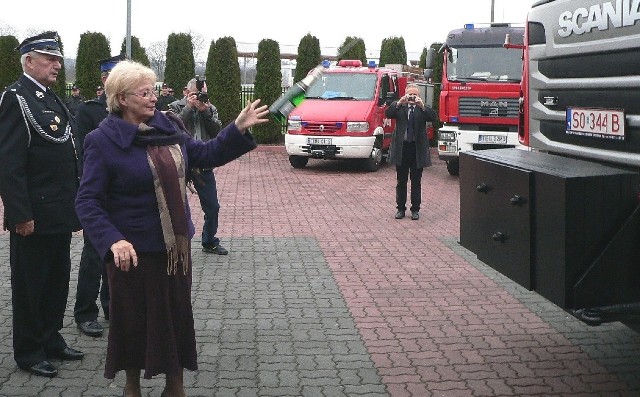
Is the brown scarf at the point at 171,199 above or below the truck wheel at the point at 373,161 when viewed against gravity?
above

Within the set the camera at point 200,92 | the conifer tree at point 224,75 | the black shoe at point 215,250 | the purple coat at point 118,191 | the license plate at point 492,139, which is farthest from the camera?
the conifer tree at point 224,75

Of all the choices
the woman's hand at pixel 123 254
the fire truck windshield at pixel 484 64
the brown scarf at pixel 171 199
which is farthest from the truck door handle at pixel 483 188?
the fire truck windshield at pixel 484 64

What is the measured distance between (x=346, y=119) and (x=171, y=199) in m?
14.6

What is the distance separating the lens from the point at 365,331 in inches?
244

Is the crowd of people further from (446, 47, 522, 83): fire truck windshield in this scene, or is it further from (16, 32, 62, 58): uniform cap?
(446, 47, 522, 83): fire truck windshield

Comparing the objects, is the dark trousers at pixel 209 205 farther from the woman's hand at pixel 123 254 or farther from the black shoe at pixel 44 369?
the woman's hand at pixel 123 254

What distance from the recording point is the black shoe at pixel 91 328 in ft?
19.7

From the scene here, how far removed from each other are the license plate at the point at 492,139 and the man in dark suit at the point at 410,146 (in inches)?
186

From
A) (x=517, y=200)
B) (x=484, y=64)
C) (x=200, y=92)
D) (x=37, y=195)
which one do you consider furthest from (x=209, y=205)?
(x=484, y=64)

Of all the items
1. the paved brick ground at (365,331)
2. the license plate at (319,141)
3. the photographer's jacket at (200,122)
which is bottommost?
the paved brick ground at (365,331)

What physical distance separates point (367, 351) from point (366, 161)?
13.9m

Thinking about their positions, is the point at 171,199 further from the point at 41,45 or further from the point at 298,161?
the point at 298,161

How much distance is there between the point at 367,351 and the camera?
5.69 m

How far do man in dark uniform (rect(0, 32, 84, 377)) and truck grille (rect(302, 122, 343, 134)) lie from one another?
1346cm
